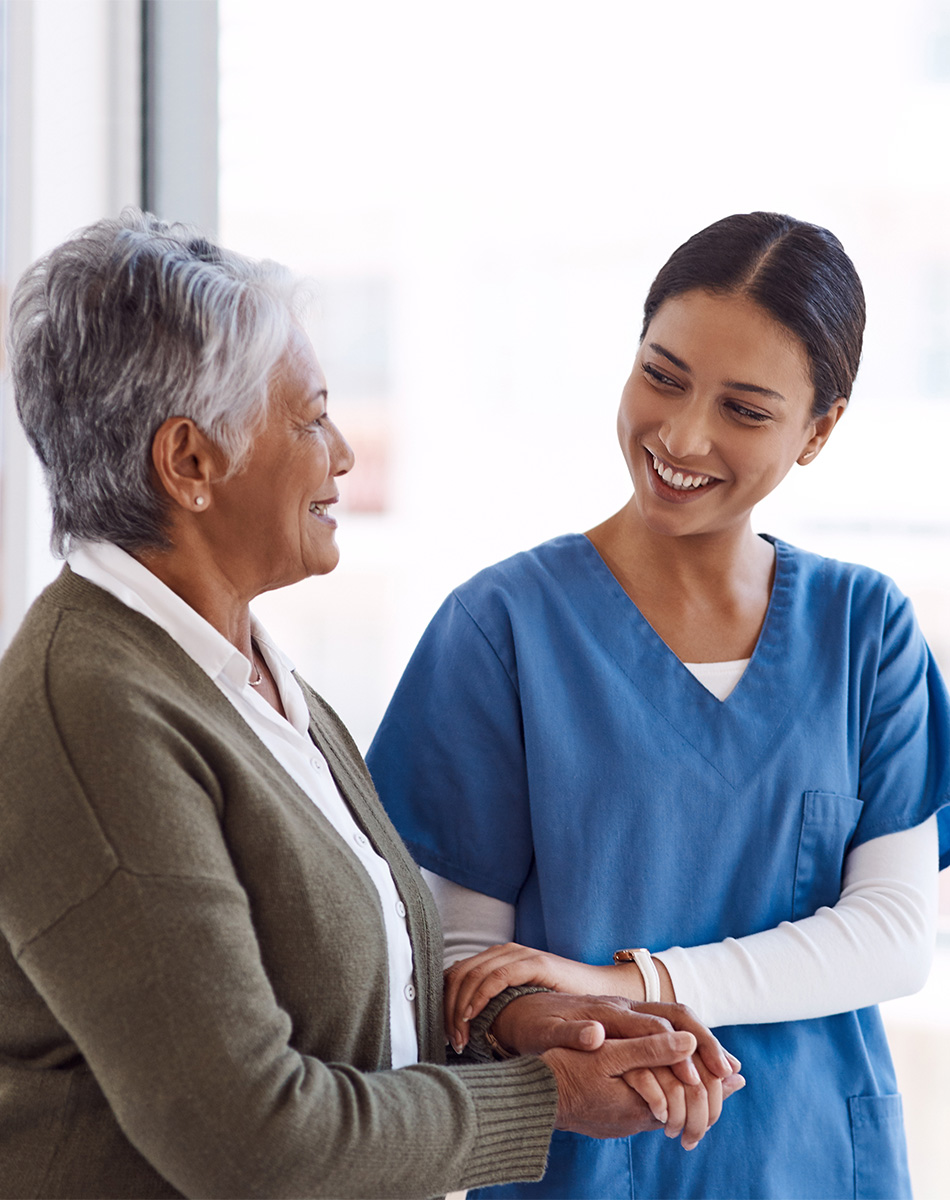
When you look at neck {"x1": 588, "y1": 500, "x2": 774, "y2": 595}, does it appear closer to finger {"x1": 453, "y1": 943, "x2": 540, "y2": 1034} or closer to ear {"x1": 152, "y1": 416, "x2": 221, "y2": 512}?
finger {"x1": 453, "y1": 943, "x2": 540, "y2": 1034}

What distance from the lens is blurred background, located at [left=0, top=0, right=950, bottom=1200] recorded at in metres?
1.65

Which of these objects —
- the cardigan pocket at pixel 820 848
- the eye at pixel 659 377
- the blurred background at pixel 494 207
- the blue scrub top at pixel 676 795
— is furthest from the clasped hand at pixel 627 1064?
the blurred background at pixel 494 207

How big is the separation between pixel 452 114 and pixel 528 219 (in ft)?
0.65

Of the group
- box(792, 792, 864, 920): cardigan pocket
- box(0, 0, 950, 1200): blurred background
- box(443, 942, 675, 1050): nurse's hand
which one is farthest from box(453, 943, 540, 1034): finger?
box(0, 0, 950, 1200): blurred background

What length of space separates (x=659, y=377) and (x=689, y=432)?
80 millimetres

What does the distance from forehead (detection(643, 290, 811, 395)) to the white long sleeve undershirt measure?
532 mm

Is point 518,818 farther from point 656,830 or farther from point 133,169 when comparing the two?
point 133,169

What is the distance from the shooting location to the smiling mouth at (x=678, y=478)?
1.25 meters

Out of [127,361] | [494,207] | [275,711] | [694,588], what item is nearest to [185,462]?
[127,361]

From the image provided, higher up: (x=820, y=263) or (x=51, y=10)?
(x=51, y=10)

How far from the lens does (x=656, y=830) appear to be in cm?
122

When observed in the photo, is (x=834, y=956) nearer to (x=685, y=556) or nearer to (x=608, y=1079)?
(x=608, y=1079)

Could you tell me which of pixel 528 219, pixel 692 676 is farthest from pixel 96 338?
pixel 528 219

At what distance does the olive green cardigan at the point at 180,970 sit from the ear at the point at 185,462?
0.36 feet
